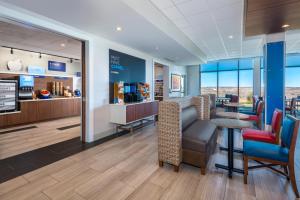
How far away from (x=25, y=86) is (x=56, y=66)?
1.68 m

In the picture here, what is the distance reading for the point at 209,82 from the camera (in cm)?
1010

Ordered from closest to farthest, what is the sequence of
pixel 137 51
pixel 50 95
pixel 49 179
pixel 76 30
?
1. pixel 49 179
2. pixel 76 30
3. pixel 137 51
4. pixel 50 95

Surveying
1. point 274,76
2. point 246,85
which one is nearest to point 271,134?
point 274,76

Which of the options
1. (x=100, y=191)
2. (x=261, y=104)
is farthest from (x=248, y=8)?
(x=100, y=191)

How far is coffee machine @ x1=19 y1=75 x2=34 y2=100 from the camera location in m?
5.50

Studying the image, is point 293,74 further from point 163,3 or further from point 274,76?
point 163,3

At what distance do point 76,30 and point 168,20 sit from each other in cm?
219

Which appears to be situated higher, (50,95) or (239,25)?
(239,25)

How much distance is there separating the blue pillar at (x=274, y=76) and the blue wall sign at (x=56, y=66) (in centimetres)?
785

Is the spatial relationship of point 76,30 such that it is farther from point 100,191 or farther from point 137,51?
point 100,191

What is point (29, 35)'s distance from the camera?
4.38m

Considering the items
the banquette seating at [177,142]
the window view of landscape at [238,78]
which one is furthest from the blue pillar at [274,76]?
the window view of landscape at [238,78]

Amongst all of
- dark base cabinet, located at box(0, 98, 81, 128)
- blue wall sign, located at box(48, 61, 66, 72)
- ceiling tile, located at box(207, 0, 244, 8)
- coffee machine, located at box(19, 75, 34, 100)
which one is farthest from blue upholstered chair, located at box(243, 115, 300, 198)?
blue wall sign, located at box(48, 61, 66, 72)

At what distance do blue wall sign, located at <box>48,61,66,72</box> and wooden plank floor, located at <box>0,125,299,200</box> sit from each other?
5.31 m
